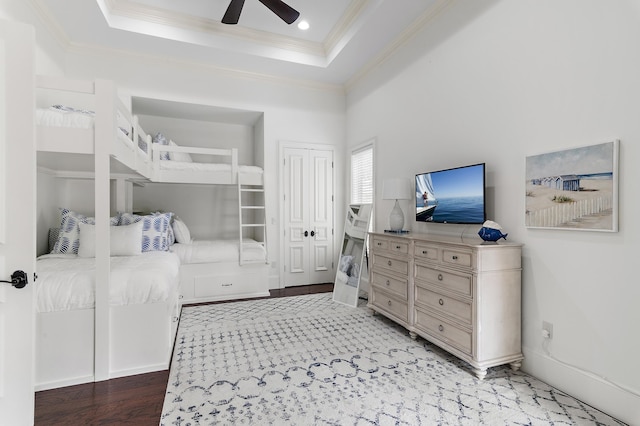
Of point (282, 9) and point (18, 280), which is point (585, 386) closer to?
point (18, 280)

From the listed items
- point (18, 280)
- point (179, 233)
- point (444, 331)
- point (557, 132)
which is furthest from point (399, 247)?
point (179, 233)

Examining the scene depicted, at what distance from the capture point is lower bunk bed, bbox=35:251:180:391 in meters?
2.18

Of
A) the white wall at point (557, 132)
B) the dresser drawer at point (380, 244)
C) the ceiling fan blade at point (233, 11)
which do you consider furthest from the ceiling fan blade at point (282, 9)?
the dresser drawer at point (380, 244)

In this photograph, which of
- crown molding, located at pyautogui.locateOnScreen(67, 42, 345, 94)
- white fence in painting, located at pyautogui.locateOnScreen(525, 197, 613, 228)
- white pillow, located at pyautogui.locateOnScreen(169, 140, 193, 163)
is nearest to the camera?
white fence in painting, located at pyautogui.locateOnScreen(525, 197, 613, 228)

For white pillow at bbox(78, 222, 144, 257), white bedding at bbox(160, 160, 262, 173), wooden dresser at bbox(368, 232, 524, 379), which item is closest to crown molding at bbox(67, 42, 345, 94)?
white bedding at bbox(160, 160, 262, 173)

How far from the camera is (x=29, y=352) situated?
5.22 ft

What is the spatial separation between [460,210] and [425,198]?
50 cm

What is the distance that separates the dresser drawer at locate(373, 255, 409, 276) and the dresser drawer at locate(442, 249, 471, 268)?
0.52 m

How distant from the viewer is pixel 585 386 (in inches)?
78.3

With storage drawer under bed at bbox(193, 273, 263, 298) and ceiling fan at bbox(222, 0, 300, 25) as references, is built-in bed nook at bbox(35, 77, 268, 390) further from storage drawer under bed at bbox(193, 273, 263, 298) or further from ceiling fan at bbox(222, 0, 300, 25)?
ceiling fan at bbox(222, 0, 300, 25)

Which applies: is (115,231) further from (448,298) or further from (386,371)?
(448,298)

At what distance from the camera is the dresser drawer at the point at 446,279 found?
2.30 meters

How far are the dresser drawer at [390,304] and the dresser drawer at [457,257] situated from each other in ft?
2.35

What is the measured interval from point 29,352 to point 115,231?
1.96 m
